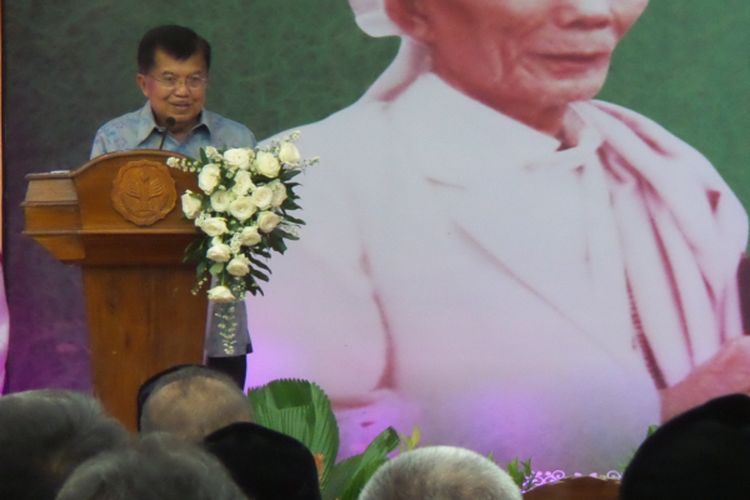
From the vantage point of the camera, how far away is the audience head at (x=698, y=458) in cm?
143

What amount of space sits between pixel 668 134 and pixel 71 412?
424 cm

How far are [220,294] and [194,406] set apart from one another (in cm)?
111

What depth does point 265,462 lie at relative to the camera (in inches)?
69.1

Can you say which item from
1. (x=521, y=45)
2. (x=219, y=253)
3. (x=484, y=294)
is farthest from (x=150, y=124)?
(x=521, y=45)

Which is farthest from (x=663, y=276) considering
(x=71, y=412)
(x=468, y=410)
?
(x=71, y=412)

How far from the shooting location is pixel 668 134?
5.45 meters

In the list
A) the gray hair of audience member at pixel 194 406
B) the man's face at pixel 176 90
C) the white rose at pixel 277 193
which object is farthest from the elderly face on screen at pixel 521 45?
the gray hair of audience member at pixel 194 406

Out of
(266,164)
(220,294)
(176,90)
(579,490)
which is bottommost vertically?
(579,490)

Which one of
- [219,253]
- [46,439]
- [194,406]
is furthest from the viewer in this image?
[219,253]

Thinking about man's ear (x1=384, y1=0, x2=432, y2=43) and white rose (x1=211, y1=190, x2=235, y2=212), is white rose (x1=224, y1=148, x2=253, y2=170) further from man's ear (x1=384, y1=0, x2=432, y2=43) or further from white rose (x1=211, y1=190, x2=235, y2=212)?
man's ear (x1=384, y1=0, x2=432, y2=43)

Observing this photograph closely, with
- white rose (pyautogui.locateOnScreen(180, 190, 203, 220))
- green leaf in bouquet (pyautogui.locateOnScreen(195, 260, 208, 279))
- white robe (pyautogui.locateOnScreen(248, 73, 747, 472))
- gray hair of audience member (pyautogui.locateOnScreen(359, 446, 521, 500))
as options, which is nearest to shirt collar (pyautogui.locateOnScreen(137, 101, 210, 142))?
white rose (pyautogui.locateOnScreen(180, 190, 203, 220))

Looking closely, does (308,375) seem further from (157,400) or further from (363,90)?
(157,400)

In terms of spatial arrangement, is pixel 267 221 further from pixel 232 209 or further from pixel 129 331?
pixel 129 331

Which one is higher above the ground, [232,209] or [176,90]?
[176,90]
